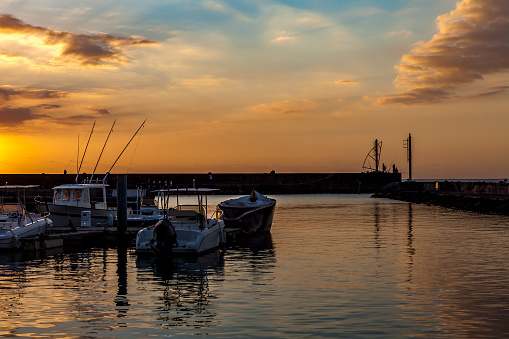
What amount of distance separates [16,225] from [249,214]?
54.4 ft

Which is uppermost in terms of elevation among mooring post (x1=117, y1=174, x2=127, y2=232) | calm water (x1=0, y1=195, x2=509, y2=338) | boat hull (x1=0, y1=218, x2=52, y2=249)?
mooring post (x1=117, y1=174, x2=127, y2=232)

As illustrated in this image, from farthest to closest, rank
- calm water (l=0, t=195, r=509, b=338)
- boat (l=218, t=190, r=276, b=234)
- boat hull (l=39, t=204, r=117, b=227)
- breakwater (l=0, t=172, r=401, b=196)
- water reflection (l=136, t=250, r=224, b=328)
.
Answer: breakwater (l=0, t=172, r=401, b=196) < boat (l=218, t=190, r=276, b=234) < boat hull (l=39, t=204, r=117, b=227) < water reflection (l=136, t=250, r=224, b=328) < calm water (l=0, t=195, r=509, b=338)

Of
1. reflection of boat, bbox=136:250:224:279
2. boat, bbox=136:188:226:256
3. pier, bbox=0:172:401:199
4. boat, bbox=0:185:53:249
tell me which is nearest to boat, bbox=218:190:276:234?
→ boat, bbox=136:188:226:256

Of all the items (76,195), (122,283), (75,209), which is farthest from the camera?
(76,195)

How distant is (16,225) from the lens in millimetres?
35469

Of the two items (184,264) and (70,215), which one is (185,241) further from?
(70,215)

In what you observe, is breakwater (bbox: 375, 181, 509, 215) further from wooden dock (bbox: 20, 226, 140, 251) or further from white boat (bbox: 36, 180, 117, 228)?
wooden dock (bbox: 20, 226, 140, 251)

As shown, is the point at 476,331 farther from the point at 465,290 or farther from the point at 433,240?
the point at 433,240

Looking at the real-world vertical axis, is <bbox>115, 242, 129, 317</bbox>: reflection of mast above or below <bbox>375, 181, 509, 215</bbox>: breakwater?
below

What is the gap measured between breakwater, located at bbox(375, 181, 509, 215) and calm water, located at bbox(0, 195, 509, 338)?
37.0m

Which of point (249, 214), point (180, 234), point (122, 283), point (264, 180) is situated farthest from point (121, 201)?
point (264, 180)

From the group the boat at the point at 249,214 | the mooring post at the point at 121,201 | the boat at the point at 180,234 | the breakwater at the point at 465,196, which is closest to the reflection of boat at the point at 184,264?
the boat at the point at 180,234

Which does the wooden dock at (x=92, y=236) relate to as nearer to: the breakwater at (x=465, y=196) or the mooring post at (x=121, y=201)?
the mooring post at (x=121, y=201)

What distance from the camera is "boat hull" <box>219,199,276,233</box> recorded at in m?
45.6
